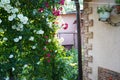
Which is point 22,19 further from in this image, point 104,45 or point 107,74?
point 107,74

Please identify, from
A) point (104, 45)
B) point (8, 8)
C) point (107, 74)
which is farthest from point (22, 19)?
point (107, 74)

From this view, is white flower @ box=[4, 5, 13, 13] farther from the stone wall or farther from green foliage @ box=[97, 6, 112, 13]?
the stone wall

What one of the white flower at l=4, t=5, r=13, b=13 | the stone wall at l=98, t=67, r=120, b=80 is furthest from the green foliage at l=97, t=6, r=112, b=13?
the white flower at l=4, t=5, r=13, b=13

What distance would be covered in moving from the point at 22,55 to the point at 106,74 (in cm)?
190

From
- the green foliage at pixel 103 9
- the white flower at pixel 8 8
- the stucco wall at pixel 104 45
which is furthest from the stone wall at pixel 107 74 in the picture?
the white flower at pixel 8 8

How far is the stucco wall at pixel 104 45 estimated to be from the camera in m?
5.89

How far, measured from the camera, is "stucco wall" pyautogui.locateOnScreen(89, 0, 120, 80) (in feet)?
19.3

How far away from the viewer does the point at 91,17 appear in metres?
6.82

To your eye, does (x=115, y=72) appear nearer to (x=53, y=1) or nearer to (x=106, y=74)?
(x=106, y=74)

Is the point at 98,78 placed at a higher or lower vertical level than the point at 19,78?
lower

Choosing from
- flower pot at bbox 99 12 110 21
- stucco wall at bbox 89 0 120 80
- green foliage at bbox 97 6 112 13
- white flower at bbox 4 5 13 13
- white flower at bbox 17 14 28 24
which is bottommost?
stucco wall at bbox 89 0 120 80

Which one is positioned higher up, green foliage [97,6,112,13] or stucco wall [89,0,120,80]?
green foliage [97,6,112,13]

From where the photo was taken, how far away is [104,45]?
6.31 meters

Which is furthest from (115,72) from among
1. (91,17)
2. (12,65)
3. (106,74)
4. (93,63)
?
(12,65)
